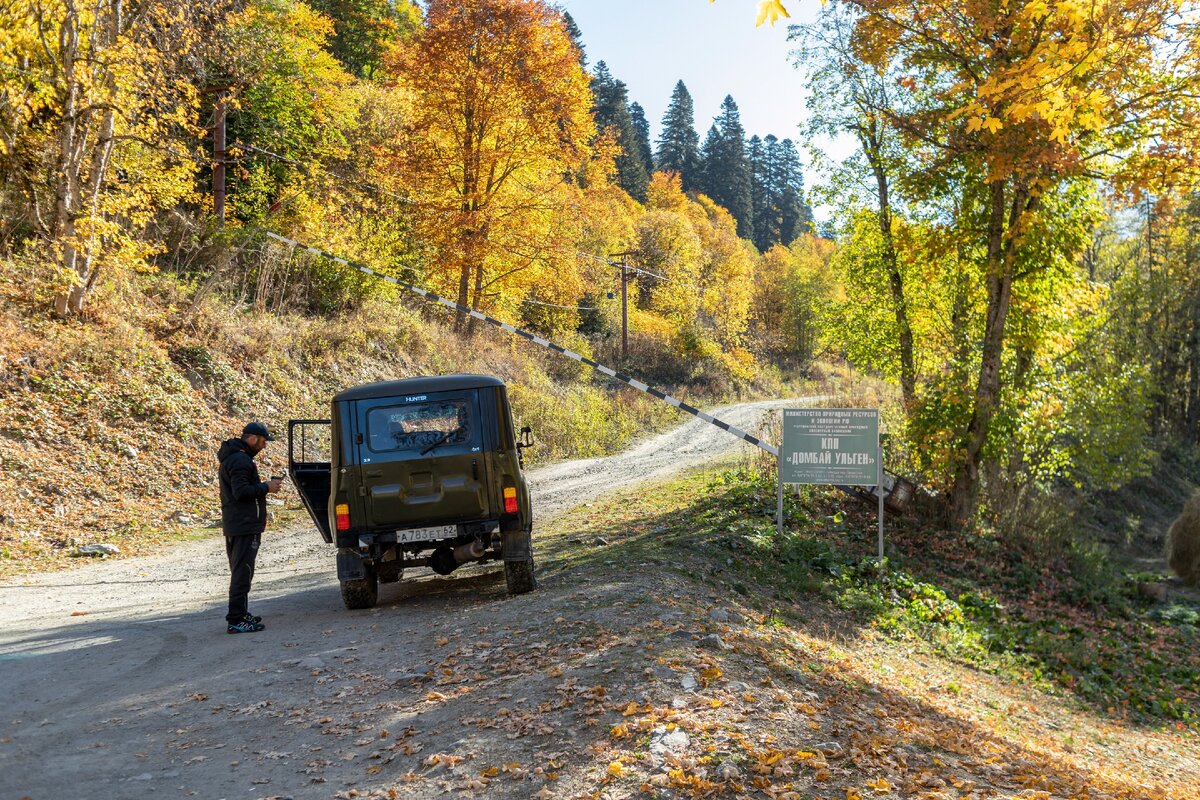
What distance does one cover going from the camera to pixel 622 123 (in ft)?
267

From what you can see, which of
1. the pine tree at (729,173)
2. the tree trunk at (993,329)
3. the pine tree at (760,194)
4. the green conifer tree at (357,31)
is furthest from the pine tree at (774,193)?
the tree trunk at (993,329)

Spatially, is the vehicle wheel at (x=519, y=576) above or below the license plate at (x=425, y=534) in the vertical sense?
below

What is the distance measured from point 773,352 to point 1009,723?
59.8m

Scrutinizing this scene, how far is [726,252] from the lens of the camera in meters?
62.1

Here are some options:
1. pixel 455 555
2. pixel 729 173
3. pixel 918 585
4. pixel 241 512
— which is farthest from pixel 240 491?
pixel 729 173

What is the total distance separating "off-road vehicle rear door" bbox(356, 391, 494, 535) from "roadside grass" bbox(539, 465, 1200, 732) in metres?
2.32

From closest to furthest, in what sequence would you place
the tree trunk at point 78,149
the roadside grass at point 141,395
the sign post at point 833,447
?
the sign post at point 833,447, the roadside grass at point 141,395, the tree trunk at point 78,149

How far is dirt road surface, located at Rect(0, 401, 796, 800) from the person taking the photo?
4.69 meters

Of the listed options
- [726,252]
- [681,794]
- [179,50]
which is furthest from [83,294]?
[726,252]

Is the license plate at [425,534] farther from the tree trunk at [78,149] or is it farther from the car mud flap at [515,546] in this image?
the tree trunk at [78,149]

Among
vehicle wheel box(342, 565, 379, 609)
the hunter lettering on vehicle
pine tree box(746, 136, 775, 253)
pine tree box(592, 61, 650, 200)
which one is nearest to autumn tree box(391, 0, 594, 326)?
the hunter lettering on vehicle

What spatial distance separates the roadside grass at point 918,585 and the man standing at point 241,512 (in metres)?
3.77

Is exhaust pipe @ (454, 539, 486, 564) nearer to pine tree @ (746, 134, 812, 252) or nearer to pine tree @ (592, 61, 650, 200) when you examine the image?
pine tree @ (592, 61, 650, 200)

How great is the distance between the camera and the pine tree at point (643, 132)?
97881 millimetres
